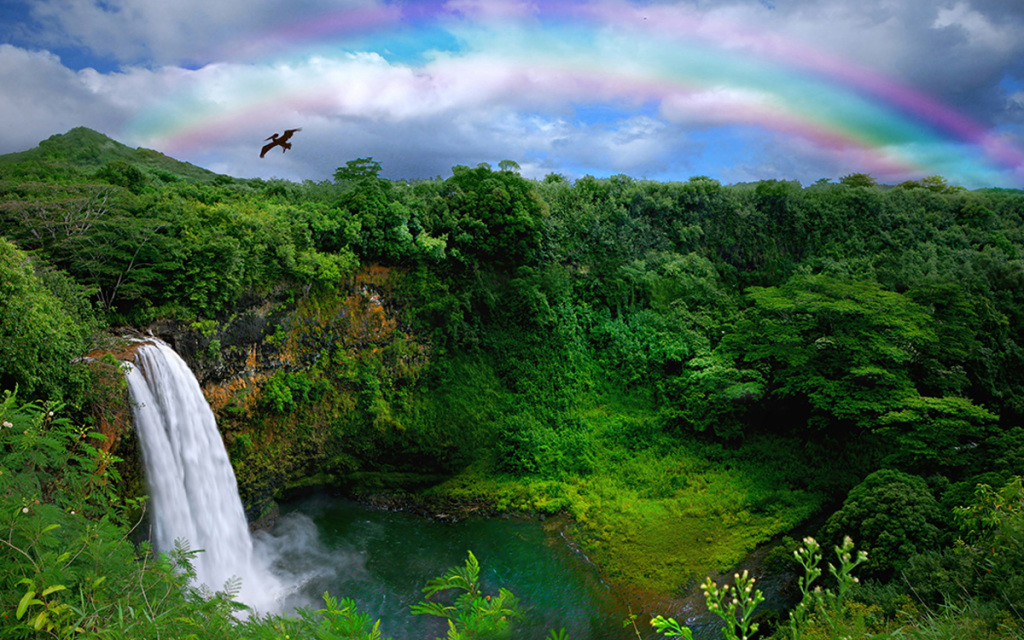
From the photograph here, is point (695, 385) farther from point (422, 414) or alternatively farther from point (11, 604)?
point (11, 604)

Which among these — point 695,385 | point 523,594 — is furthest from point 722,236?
point 523,594

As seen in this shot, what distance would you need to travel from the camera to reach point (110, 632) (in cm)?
240

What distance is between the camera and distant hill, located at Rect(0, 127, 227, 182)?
44.0 ft

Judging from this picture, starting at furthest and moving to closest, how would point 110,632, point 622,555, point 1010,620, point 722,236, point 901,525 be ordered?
point 722,236 < point 622,555 < point 901,525 < point 1010,620 < point 110,632

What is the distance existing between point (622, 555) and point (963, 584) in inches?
232

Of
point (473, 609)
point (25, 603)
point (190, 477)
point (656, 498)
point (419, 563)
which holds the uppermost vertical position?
point (25, 603)

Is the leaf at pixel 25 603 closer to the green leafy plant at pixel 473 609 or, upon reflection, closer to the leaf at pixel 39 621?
the leaf at pixel 39 621

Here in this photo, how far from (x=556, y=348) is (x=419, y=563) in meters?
7.09

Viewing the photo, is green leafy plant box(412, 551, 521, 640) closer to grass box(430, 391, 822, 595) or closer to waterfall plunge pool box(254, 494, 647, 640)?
waterfall plunge pool box(254, 494, 647, 640)

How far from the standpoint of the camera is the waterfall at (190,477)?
8.52m

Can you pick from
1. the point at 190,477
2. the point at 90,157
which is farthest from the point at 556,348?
the point at 90,157

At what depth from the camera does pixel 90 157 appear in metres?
16.5

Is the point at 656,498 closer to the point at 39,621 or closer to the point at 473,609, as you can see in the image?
the point at 473,609

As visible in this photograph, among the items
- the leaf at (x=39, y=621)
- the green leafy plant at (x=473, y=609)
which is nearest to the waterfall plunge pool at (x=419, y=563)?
the green leafy plant at (x=473, y=609)
